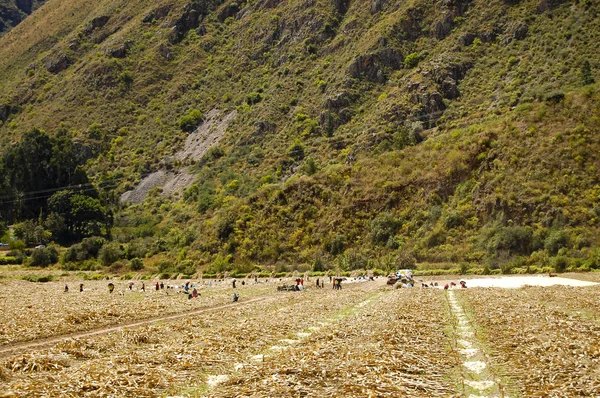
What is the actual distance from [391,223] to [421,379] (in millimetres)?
59961

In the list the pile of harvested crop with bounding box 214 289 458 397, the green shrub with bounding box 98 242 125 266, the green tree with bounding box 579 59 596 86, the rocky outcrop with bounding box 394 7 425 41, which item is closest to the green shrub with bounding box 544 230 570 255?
the green tree with bounding box 579 59 596 86

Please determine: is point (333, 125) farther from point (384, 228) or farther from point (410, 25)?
point (384, 228)

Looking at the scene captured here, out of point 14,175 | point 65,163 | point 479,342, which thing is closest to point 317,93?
point 65,163

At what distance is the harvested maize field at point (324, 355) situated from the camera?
1061cm

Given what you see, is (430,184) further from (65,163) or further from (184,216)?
(65,163)

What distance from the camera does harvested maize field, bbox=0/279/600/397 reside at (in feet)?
34.8

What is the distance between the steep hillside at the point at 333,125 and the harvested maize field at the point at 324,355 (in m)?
35.5

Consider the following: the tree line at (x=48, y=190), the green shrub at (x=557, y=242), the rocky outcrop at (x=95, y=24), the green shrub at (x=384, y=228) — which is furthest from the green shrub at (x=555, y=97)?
the rocky outcrop at (x=95, y=24)

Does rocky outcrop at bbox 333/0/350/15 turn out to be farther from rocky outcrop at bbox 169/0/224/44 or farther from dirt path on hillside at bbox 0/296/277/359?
dirt path on hillside at bbox 0/296/277/359

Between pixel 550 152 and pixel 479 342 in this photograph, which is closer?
pixel 479 342

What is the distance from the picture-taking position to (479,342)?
1562cm

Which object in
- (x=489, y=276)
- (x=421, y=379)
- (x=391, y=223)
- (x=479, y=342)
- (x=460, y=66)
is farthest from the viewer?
(x=460, y=66)

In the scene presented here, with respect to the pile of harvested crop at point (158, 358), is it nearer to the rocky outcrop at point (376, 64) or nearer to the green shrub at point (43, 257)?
the green shrub at point (43, 257)

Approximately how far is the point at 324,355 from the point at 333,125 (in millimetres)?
92998
